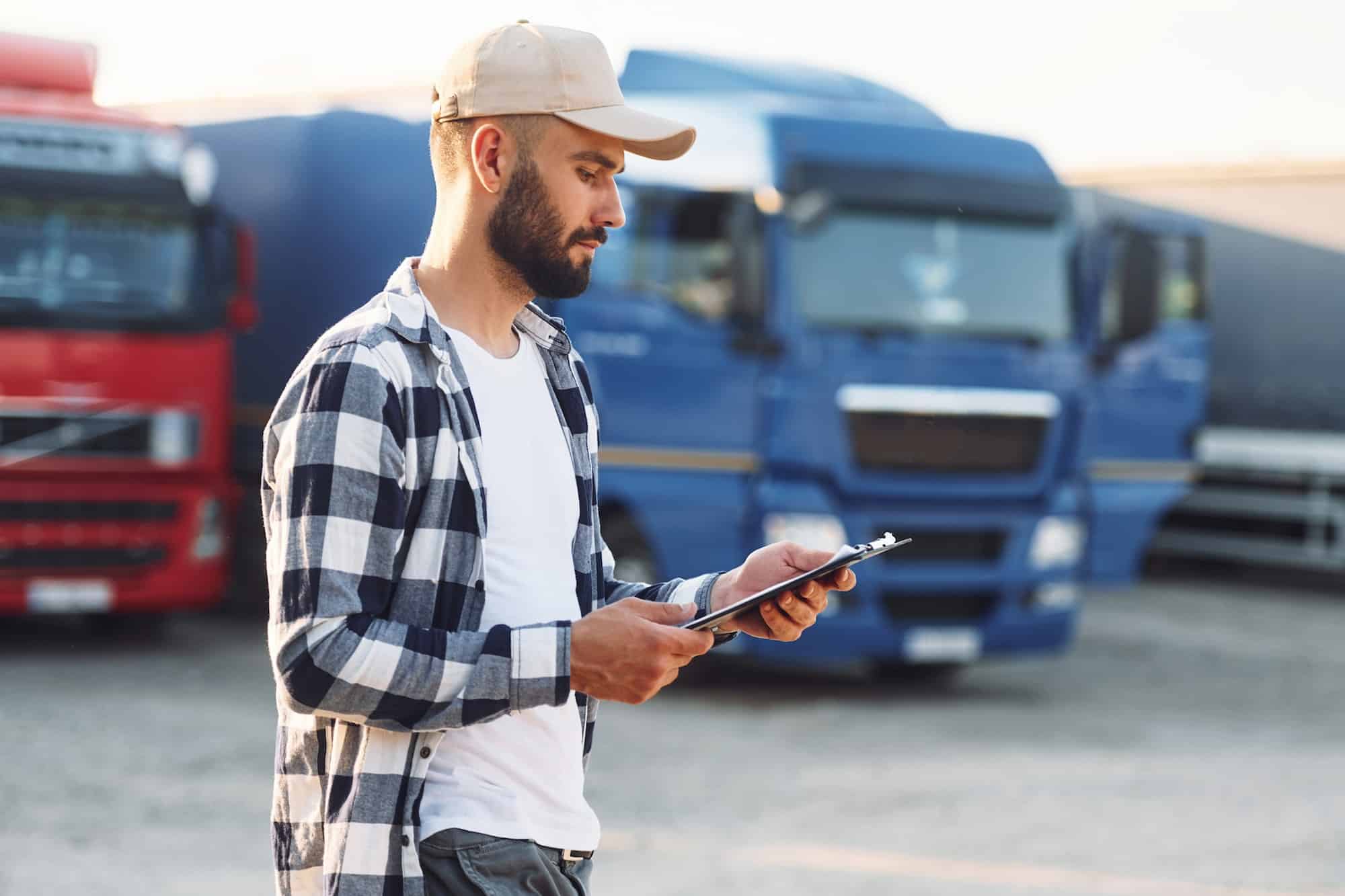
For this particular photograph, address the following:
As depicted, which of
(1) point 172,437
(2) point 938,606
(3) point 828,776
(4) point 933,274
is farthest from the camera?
(1) point 172,437

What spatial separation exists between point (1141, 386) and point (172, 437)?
6205mm

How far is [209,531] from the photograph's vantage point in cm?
1146

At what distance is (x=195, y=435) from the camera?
11336 millimetres

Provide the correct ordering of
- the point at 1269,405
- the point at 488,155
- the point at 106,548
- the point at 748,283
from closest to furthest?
the point at 488,155
the point at 748,283
the point at 106,548
the point at 1269,405

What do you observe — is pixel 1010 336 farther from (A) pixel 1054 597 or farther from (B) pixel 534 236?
(B) pixel 534 236

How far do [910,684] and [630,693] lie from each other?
900cm

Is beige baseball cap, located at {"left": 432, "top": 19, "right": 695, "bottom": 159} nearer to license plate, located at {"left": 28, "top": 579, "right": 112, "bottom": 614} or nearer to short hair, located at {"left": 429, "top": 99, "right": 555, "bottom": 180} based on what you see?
short hair, located at {"left": 429, "top": 99, "right": 555, "bottom": 180}

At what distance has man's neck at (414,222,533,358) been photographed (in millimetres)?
2549

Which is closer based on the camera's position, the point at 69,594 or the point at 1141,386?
the point at 69,594

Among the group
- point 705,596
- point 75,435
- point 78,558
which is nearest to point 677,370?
point 75,435

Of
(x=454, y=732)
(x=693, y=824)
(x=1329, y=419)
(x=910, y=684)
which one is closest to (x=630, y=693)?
(x=454, y=732)

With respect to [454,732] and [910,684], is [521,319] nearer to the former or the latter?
[454,732]

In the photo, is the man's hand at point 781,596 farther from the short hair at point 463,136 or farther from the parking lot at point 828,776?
the parking lot at point 828,776

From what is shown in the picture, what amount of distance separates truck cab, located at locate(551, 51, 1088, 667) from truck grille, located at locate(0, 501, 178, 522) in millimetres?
2694
